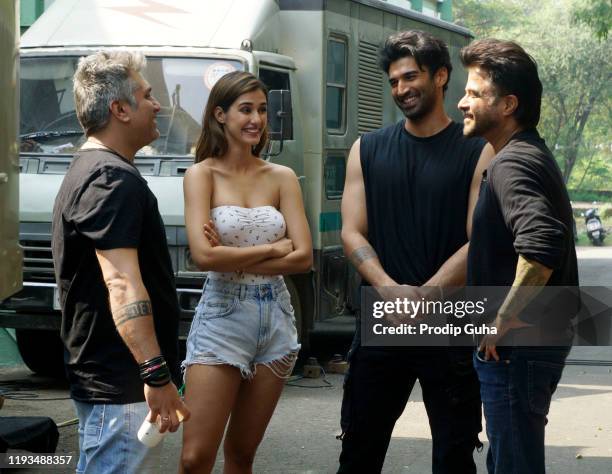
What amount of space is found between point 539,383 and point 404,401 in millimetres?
1108

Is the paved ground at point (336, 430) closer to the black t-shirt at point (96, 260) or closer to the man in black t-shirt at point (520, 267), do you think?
the man in black t-shirt at point (520, 267)

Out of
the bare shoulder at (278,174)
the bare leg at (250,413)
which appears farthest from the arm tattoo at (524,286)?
the bare shoulder at (278,174)

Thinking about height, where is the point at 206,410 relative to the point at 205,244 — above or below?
below

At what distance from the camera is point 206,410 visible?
4.65 metres

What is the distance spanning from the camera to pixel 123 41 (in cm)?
957

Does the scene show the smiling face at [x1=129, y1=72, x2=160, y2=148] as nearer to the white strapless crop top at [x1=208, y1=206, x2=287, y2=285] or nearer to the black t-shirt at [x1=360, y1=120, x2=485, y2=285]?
the white strapless crop top at [x1=208, y1=206, x2=287, y2=285]

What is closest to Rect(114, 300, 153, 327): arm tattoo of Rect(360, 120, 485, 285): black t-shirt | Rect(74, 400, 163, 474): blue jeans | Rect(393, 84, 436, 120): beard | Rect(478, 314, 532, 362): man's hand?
Rect(74, 400, 163, 474): blue jeans

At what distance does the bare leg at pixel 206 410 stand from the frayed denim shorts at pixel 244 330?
0.14 ft

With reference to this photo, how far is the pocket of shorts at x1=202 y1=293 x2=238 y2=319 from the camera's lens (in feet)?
15.8

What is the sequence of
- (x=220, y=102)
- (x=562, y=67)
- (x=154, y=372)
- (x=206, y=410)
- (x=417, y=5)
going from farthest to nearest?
(x=562, y=67) → (x=417, y=5) → (x=220, y=102) → (x=206, y=410) → (x=154, y=372)

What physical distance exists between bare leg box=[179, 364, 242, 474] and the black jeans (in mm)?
510

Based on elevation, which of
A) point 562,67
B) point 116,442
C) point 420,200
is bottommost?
point 116,442

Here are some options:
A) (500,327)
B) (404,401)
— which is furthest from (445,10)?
(500,327)

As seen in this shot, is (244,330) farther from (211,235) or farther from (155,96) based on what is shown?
(155,96)
